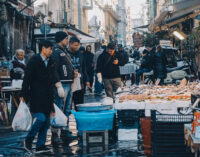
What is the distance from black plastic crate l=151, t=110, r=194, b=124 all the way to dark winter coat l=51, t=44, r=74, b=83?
3360 mm

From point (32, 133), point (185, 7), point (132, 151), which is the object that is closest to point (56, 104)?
point (32, 133)

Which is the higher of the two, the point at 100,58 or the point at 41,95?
the point at 100,58

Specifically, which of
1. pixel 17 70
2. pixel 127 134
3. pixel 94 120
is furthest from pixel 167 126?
pixel 17 70

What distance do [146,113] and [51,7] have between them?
2692cm

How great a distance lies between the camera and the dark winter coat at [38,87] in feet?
23.0

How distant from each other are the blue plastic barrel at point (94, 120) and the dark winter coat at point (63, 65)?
1.30 m

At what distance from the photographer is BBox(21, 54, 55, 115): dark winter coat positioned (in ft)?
23.0

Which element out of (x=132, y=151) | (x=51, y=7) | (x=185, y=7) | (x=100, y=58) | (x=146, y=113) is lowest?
(x=132, y=151)

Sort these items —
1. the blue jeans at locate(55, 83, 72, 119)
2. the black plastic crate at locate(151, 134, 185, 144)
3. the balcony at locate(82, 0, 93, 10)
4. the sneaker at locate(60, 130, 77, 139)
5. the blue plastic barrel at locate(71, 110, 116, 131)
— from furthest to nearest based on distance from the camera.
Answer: the balcony at locate(82, 0, 93, 10), the sneaker at locate(60, 130, 77, 139), the blue jeans at locate(55, 83, 72, 119), the blue plastic barrel at locate(71, 110, 116, 131), the black plastic crate at locate(151, 134, 185, 144)

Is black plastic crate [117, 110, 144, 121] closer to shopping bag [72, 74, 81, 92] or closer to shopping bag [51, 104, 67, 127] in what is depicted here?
shopping bag [51, 104, 67, 127]

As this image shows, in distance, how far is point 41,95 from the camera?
23.1 ft

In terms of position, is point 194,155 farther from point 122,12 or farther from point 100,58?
point 122,12

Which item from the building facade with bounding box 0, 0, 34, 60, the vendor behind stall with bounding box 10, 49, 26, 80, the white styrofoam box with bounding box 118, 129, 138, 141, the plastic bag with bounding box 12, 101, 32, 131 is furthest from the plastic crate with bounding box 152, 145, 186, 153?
the building facade with bounding box 0, 0, 34, 60

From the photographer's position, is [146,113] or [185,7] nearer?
[146,113]
